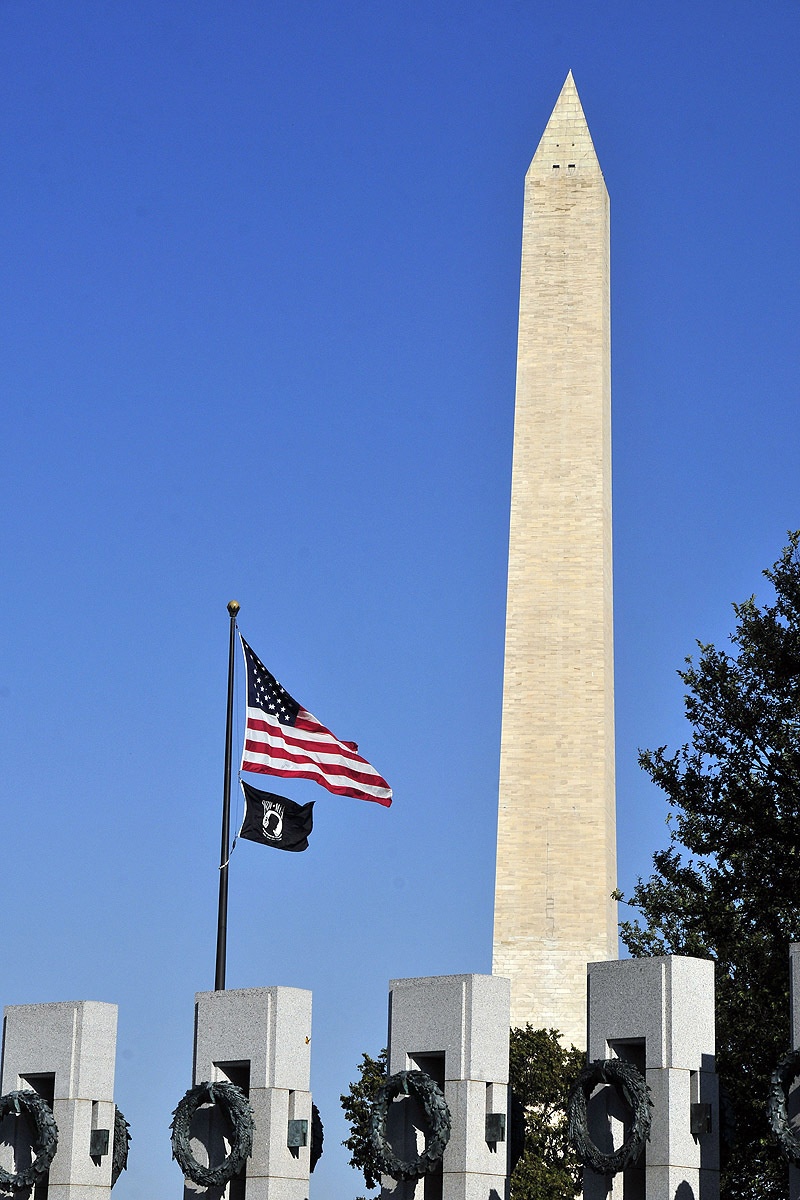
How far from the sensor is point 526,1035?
45875mm

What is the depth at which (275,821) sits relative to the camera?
92.1 ft

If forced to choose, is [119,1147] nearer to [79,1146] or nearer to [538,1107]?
[79,1146]

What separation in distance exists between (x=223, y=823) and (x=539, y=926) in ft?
70.2

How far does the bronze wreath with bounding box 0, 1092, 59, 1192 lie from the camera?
24750mm

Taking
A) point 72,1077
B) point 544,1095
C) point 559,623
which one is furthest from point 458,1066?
point 559,623

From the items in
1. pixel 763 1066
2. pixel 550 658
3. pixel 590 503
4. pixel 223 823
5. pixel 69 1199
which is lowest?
pixel 69 1199

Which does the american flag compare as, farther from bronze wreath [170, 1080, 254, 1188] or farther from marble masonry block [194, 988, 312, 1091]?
bronze wreath [170, 1080, 254, 1188]

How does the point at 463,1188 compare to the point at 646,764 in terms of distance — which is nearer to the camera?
the point at 463,1188

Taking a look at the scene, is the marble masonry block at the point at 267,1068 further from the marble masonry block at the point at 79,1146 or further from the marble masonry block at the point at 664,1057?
the marble masonry block at the point at 664,1057

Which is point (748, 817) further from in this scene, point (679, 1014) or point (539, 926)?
point (539, 926)

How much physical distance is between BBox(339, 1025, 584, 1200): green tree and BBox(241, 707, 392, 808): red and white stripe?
1636 centimetres

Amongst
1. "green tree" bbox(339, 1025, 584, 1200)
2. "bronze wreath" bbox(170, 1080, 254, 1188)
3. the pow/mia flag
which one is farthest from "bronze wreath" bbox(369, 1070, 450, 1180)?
"green tree" bbox(339, 1025, 584, 1200)

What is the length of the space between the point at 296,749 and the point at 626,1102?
7582 mm

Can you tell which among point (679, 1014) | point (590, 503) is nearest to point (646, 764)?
point (679, 1014)
